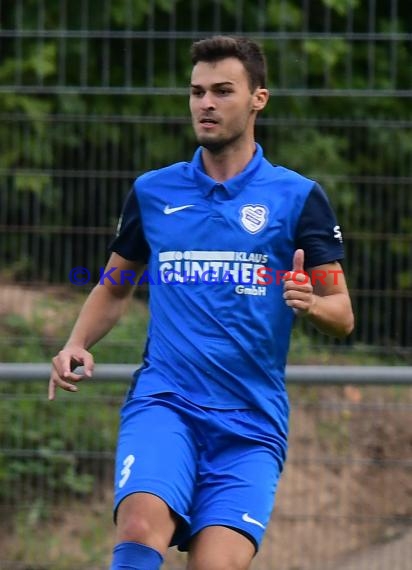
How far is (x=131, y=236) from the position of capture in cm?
455

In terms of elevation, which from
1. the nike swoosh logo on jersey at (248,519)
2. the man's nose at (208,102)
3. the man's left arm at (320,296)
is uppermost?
the man's nose at (208,102)

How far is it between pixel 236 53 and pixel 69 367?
1186 mm

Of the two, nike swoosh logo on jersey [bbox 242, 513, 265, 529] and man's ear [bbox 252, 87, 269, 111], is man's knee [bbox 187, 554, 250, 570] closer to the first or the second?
nike swoosh logo on jersey [bbox 242, 513, 265, 529]

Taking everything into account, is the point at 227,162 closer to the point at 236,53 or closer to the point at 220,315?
the point at 236,53

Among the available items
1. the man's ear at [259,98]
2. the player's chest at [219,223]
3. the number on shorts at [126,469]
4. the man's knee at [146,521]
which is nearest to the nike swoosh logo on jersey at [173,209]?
the player's chest at [219,223]

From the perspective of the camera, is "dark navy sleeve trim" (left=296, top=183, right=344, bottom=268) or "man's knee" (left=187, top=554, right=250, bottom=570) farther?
"dark navy sleeve trim" (left=296, top=183, right=344, bottom=268)

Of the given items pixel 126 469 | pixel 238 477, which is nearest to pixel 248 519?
pixel 238 477

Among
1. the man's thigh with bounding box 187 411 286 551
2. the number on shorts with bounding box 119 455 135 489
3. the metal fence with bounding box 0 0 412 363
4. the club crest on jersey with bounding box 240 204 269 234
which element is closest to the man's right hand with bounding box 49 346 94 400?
the number on shorts with bounding box 119 455 135 489

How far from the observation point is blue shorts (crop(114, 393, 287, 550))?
13.1 ft

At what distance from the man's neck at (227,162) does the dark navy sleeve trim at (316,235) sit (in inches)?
10.8

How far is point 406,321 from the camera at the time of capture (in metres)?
7.39

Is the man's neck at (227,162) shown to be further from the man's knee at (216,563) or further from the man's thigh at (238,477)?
the man's knee at (216,563)

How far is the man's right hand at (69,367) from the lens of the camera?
4316mm

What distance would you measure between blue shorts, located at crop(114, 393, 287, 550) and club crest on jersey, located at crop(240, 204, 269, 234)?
0.60m
